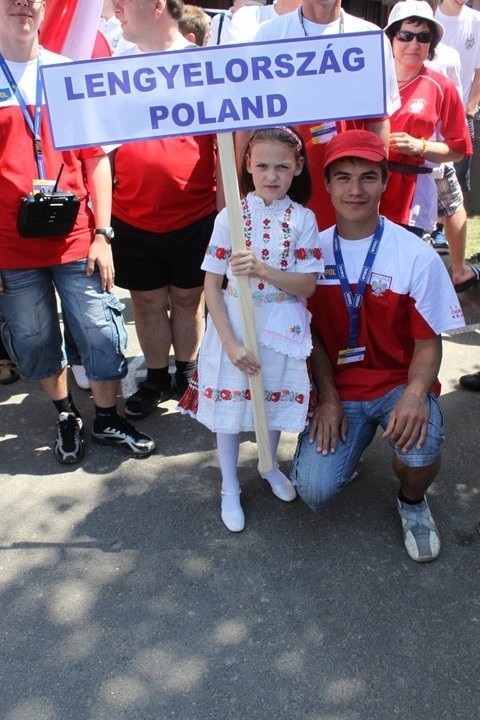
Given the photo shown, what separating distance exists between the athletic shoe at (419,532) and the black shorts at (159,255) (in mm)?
1535

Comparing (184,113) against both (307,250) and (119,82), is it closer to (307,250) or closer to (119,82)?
(119,82)

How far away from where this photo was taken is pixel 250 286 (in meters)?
2.40

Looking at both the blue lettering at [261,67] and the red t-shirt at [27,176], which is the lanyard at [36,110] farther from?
the blue lettering at [261,67]

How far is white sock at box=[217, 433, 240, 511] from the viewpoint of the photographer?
8.84 ft

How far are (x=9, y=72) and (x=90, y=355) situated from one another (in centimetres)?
119

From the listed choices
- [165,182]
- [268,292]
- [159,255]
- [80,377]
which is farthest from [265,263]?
[80,377]

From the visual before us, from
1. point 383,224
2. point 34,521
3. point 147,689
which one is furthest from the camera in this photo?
point 34,521

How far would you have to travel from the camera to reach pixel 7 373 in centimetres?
394

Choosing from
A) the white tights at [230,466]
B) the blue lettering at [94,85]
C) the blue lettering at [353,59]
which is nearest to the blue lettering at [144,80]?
the blue lettering at [94,85]

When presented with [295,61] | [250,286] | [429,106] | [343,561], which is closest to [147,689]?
[343,561]

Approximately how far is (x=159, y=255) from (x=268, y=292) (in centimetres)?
103

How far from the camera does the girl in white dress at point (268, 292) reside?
7.81 ft

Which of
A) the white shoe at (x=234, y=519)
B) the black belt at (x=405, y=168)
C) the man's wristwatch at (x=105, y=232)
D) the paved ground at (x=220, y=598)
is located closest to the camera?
the paved ground at (x=220, y=598)

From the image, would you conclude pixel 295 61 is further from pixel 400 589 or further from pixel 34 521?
pixel 34 521
